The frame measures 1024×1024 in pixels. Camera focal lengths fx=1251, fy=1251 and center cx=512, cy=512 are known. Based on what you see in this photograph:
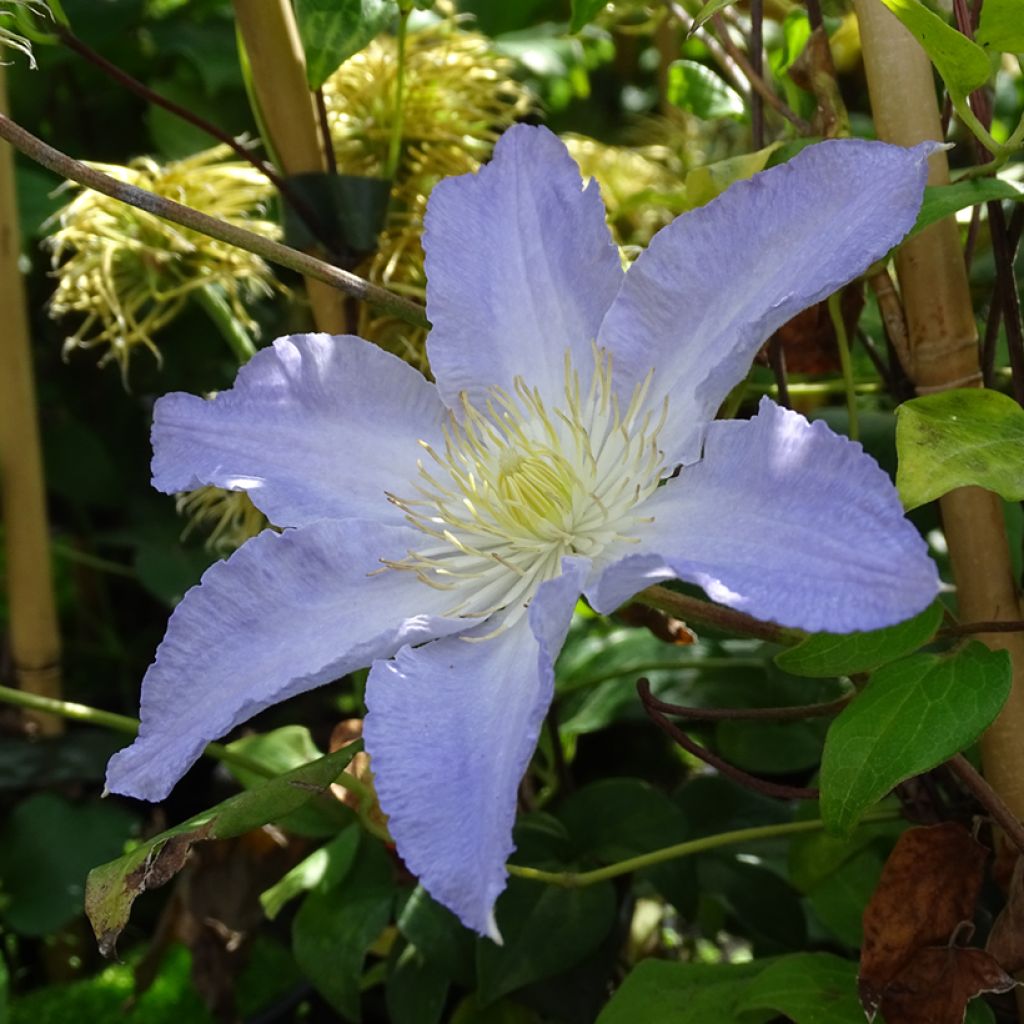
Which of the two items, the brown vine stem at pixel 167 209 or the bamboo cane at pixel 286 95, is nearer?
the brown vine stem at pixel 167 209

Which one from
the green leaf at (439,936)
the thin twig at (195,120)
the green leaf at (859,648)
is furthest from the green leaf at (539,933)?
the thin twig at (195,120)

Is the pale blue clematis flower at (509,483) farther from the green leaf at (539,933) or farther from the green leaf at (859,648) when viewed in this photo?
the green leaf at (539,933)

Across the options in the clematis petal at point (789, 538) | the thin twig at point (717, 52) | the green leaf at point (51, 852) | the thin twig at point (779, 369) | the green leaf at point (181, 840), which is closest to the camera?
the clematis petal at point (789, 538)

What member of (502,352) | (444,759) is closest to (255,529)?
(502,352)

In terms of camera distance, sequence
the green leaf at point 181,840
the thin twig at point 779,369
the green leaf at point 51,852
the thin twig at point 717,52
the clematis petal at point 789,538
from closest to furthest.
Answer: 1. the clematis petal at point 789,538
2. the green leaf at point 181,840
3. the thin twig at point 779,369
4. the thin twig at point 717,52
5. the green leaf at point 51,852

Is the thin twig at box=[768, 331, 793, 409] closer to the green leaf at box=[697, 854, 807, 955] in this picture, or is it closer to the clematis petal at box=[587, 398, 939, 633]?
the clematis petal at box=[587, 398, 939, 633]

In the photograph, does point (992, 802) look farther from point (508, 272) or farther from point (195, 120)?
point (195, 120)

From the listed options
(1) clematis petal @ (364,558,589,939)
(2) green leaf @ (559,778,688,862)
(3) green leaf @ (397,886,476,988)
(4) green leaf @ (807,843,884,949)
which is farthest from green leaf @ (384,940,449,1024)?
(1) clematis petal @ (364,558,589,939)
